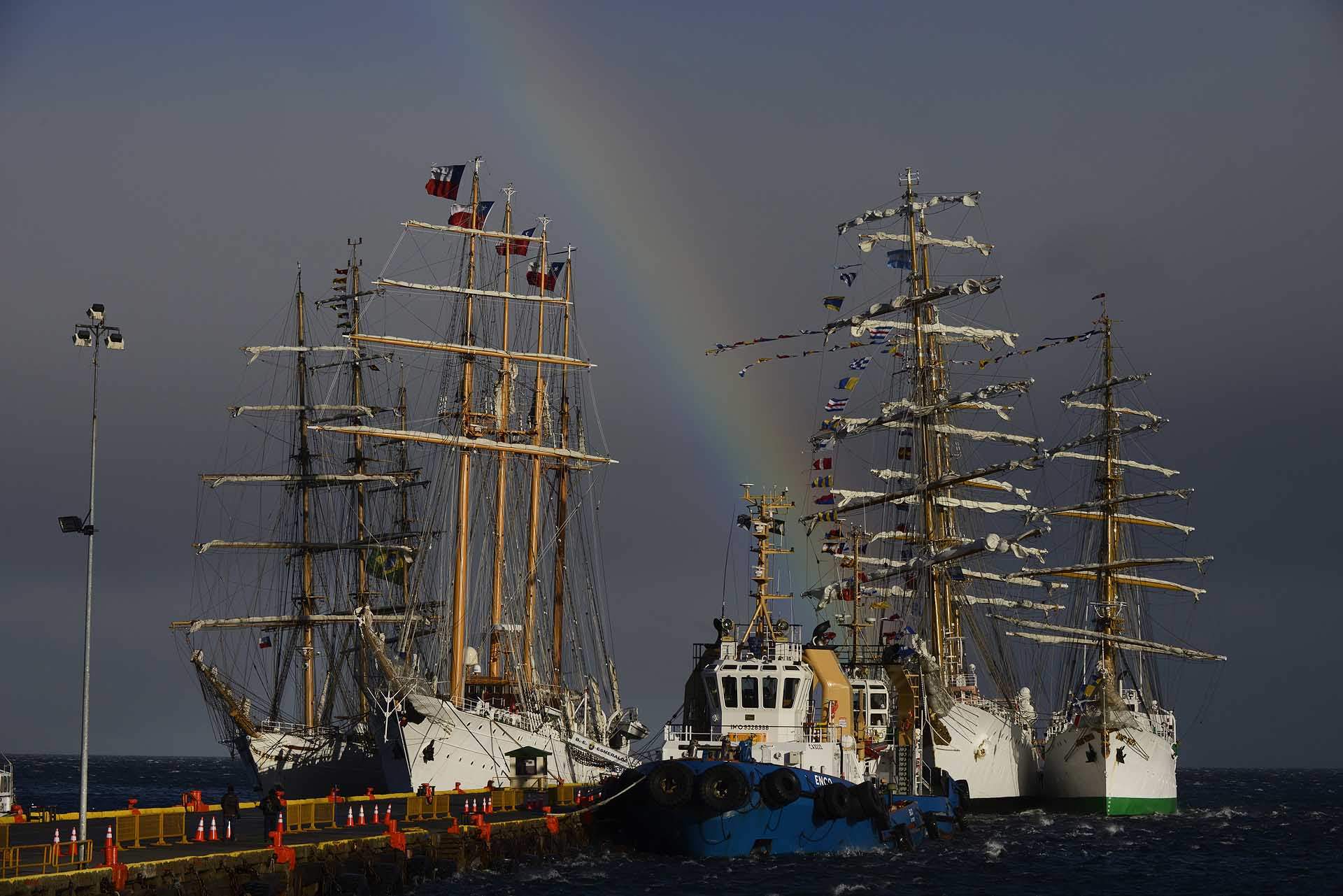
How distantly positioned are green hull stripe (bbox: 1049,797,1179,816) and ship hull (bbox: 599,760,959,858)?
40.0 metres

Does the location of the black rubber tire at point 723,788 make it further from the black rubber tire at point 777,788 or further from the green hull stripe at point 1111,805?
the green hull stripe at point 1111,805

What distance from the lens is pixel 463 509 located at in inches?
3799

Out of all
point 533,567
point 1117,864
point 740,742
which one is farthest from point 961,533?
point 740,742

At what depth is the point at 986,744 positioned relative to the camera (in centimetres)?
10162

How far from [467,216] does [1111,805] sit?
53002 mm

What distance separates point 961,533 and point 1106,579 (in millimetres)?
10979

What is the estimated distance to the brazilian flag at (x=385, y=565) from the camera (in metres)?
119

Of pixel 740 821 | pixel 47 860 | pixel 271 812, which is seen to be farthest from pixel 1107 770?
pixel 47 860

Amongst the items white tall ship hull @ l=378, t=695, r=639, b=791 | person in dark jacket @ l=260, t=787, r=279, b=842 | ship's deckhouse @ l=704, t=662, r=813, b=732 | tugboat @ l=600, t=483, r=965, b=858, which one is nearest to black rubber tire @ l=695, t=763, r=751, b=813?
tugboat @ l=600, t=483, r=965, b=858

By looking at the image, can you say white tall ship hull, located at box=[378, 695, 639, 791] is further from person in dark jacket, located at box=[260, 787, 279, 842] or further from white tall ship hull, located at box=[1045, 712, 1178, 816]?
white tall ship hull, located at box=[1045, 712, 1178, 816]

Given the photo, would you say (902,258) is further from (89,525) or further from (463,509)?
(89,525)

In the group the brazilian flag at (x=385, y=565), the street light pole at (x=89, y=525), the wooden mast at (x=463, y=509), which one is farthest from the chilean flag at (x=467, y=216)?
the street light pole at (x=89, y=525)

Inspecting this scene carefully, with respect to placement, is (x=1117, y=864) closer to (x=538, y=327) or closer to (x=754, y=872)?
(x=754, y=872)

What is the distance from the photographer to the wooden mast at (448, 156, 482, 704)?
9075cm
